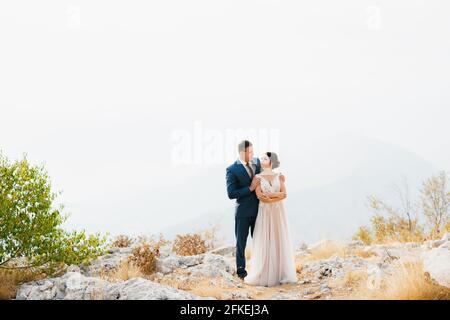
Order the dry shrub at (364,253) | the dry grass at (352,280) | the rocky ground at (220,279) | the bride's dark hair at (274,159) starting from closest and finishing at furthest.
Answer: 1. the rocky ground at (220,279)
2. the dry grass at (352,280)
3. the bride's dark hair at (274,159)
4. the dry shrub at (364,253)

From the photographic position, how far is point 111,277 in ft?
38.1

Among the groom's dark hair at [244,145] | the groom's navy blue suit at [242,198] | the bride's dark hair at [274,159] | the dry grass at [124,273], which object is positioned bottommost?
the dry grass at [124,273]

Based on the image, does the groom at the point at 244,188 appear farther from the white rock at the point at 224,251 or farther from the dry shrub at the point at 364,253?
the dry shrub at the point at 364,253

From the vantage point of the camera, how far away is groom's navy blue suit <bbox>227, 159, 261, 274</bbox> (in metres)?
11.4

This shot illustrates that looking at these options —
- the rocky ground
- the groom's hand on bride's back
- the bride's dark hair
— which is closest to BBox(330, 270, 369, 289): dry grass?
the rocky ground

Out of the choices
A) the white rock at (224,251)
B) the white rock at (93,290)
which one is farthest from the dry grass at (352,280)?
the white rock at (224,251)

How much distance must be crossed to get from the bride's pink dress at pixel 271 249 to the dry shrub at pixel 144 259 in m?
2.48

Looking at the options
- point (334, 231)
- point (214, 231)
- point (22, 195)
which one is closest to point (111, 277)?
point (22, 195)

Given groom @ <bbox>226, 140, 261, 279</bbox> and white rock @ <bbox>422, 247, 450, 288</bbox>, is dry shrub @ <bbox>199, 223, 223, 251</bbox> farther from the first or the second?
white rock @ <bbox>422, 247, 450, 288</bbox>

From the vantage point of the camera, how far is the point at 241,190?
11344 millimetres

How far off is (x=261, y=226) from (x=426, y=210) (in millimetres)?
7922

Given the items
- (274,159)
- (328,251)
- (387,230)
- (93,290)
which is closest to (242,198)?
(274,159)

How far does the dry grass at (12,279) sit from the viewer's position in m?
10.1
